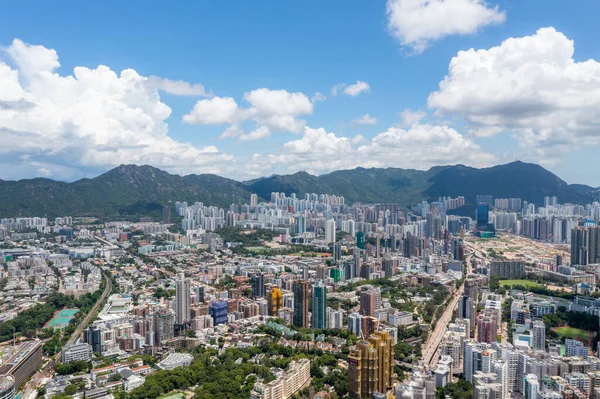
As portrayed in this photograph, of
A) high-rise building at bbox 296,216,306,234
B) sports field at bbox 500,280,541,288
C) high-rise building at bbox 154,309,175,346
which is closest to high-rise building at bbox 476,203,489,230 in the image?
high-rise building at bbox 296,216,306,234

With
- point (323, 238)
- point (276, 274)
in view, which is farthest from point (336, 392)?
point (323, 238)

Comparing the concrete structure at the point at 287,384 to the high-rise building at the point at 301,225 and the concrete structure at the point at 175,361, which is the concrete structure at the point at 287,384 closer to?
the concrete structure at the point at 175,361

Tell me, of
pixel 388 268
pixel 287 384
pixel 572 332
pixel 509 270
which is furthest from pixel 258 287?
pixel 509 270

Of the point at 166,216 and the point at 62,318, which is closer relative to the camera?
the point at 62,318

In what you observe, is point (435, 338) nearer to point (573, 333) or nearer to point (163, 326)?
point (573, 333)

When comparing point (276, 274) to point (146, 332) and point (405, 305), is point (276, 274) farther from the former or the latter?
point (146, 332)

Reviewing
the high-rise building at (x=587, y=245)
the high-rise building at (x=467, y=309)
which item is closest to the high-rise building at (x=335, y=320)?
the high-rise building at (x=467, y=309)
